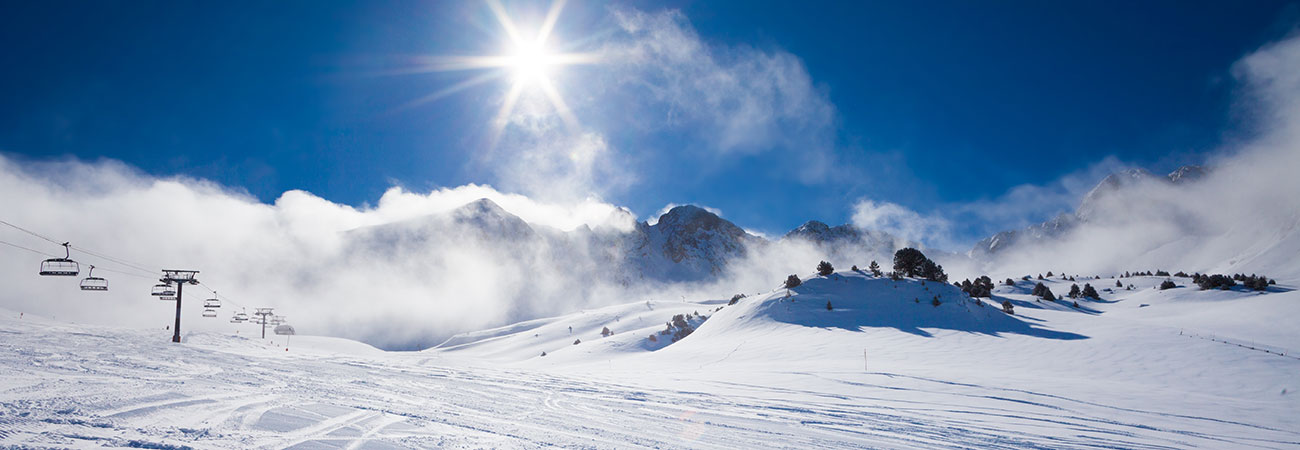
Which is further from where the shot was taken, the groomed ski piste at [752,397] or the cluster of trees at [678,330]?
the cluster of trees at [678,330]

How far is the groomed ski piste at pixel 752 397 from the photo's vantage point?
6.01 meters

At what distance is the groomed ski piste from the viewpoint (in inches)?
237

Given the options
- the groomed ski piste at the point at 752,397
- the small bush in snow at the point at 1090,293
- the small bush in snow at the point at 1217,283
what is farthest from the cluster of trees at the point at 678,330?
the small bush in snow at the point at 1217,283

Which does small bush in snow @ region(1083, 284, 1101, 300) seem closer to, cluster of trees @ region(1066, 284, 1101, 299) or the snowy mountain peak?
cluster of trees @ region(1066, 284, 1101, 299)

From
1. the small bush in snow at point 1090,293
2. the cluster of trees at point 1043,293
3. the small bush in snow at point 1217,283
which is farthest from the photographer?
the small bush in snow at point 1090,293

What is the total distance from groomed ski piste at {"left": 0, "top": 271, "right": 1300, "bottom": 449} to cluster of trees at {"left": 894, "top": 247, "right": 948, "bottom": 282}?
18325mm

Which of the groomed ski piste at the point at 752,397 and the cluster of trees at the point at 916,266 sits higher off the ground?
the cluster of trees at the point at 916,266

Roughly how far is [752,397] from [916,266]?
4518cm

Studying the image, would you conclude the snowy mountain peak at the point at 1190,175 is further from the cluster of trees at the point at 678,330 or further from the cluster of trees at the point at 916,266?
the cluster of trees at the point at 678,330

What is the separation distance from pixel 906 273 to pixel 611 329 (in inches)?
1390

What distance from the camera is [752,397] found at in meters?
12.8

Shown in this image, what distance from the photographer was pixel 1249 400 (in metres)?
15.8

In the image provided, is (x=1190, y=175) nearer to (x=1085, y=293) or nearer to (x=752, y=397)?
(x=1085, y=293)

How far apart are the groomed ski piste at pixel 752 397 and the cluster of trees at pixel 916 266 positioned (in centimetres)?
1832
